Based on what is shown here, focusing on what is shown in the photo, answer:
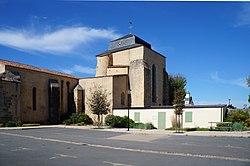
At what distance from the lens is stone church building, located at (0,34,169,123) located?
90.7 ft

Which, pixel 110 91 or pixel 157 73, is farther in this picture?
pixel 157 73

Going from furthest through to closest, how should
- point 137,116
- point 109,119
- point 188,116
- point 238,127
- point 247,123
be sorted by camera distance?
point 137,116, point 109,119, point 188,116, point 247,123, point 238,127

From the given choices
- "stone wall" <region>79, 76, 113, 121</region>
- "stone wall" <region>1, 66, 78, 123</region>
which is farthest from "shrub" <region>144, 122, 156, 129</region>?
"stone wall" <region>1, 66, 78, 123</region>

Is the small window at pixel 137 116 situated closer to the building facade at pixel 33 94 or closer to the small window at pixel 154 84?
the small window at pixel 154 84

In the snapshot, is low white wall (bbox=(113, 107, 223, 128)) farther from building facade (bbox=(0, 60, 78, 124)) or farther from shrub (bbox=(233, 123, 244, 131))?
building facade (bbox=(0, 60, 78, 124))

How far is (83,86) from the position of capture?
3584 centimetres

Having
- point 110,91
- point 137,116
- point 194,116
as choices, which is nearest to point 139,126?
point 137,116

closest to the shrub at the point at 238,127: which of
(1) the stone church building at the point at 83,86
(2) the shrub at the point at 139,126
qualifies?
(2) the shrub at the point at 139,126

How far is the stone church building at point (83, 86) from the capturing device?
27656 millimetres

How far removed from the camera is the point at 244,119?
78.7 ft

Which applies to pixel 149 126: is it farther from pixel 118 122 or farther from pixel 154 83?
pixel 154 83

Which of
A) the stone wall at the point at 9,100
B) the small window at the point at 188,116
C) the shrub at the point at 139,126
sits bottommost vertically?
the shrub at the point at 139,126

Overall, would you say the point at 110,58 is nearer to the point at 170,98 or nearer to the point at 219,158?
the point at 170,98

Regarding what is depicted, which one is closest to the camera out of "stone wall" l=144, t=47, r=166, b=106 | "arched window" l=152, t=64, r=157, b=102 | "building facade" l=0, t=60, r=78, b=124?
"building facade" l=0, t=60, r=78, b=124
